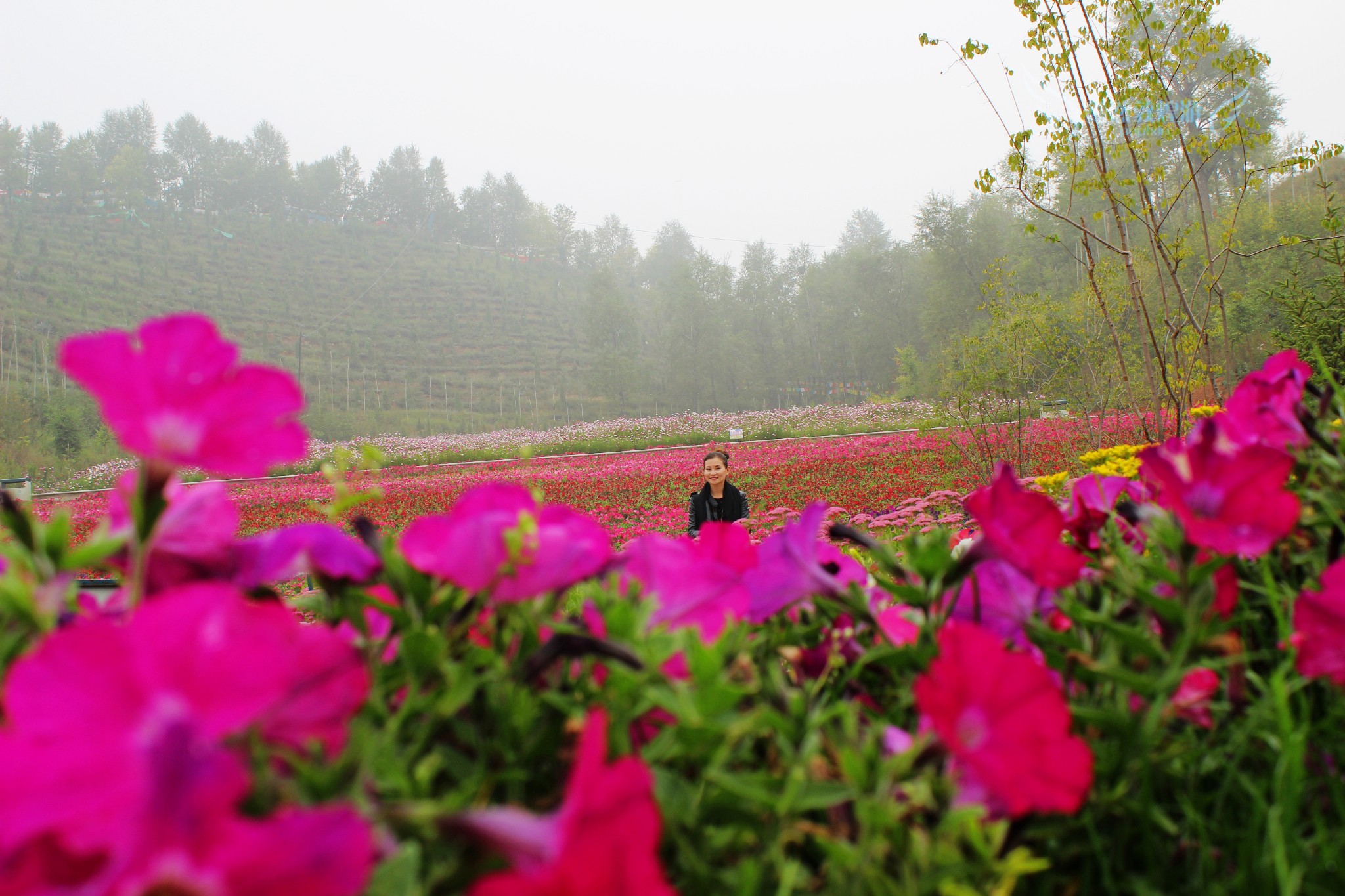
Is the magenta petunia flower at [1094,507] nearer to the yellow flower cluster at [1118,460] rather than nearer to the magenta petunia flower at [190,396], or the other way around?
the magenta petunia flower at [190,396]

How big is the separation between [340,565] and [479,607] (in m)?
0.08

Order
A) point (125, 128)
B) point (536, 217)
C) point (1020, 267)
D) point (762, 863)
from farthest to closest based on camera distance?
1. point (536, 217)
2. point (125, 128)
3. point (1020, 267)
4. point (762, 863)

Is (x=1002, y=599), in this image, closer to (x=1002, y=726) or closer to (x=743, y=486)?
(x=1002, y=726)

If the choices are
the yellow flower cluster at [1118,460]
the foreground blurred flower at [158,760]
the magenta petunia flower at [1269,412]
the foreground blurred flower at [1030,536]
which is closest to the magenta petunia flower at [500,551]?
the foreground blurred flower at [158,760]

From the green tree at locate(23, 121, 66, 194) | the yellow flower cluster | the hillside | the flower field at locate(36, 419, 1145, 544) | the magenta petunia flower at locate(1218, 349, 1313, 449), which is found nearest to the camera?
the magenta petunia flower at locate(1218, 349, 1313, 449)

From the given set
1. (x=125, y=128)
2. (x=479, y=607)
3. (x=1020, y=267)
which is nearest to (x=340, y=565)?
(x=479, y=607)

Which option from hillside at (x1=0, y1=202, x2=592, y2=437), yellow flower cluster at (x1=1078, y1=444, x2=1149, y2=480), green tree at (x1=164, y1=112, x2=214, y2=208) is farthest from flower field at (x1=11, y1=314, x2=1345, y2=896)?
green tree at (x1=164, y1=112, x2=214, y2=208)

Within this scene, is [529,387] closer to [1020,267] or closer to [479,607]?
[1020,267]

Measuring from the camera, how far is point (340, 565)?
1.24ft

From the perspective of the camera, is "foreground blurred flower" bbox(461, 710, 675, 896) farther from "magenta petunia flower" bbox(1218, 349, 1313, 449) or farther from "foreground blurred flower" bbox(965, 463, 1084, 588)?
"magenta petunia flower" bbox(1218, 349, 1313, 449)

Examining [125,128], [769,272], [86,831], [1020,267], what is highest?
[125,128]

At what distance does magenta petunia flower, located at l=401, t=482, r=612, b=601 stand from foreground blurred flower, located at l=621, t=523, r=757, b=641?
0.04 meters

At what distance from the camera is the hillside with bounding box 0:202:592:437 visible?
33.9 metres

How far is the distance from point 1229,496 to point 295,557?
0.51 m
